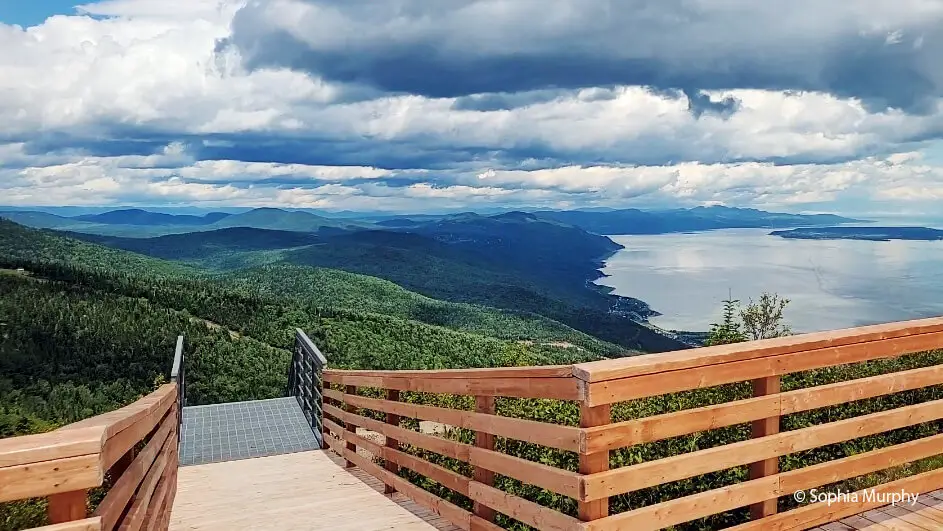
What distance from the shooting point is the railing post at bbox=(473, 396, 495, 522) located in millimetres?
4133

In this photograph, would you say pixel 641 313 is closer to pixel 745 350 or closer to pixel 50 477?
pixel 745 350

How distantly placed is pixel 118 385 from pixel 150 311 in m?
9.46

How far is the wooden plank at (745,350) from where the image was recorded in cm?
309

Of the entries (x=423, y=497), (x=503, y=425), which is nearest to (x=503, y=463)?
(x=503, y=425)

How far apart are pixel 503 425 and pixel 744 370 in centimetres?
117

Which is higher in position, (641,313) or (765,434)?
(765,434)

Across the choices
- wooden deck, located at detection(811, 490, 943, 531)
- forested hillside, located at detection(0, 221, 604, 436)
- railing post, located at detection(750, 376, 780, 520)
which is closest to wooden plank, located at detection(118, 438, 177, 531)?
forested hillside, located at detection(0, 221, 604, 436)

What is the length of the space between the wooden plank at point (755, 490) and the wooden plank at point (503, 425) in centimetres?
36

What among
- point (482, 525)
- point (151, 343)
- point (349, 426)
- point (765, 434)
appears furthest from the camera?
point (151, 343)

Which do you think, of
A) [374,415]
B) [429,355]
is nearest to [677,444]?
[374,415]

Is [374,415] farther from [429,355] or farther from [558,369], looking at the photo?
[429,355]

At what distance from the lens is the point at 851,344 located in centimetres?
392

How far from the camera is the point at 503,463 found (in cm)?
385

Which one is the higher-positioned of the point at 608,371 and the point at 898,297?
the point at 608,371
